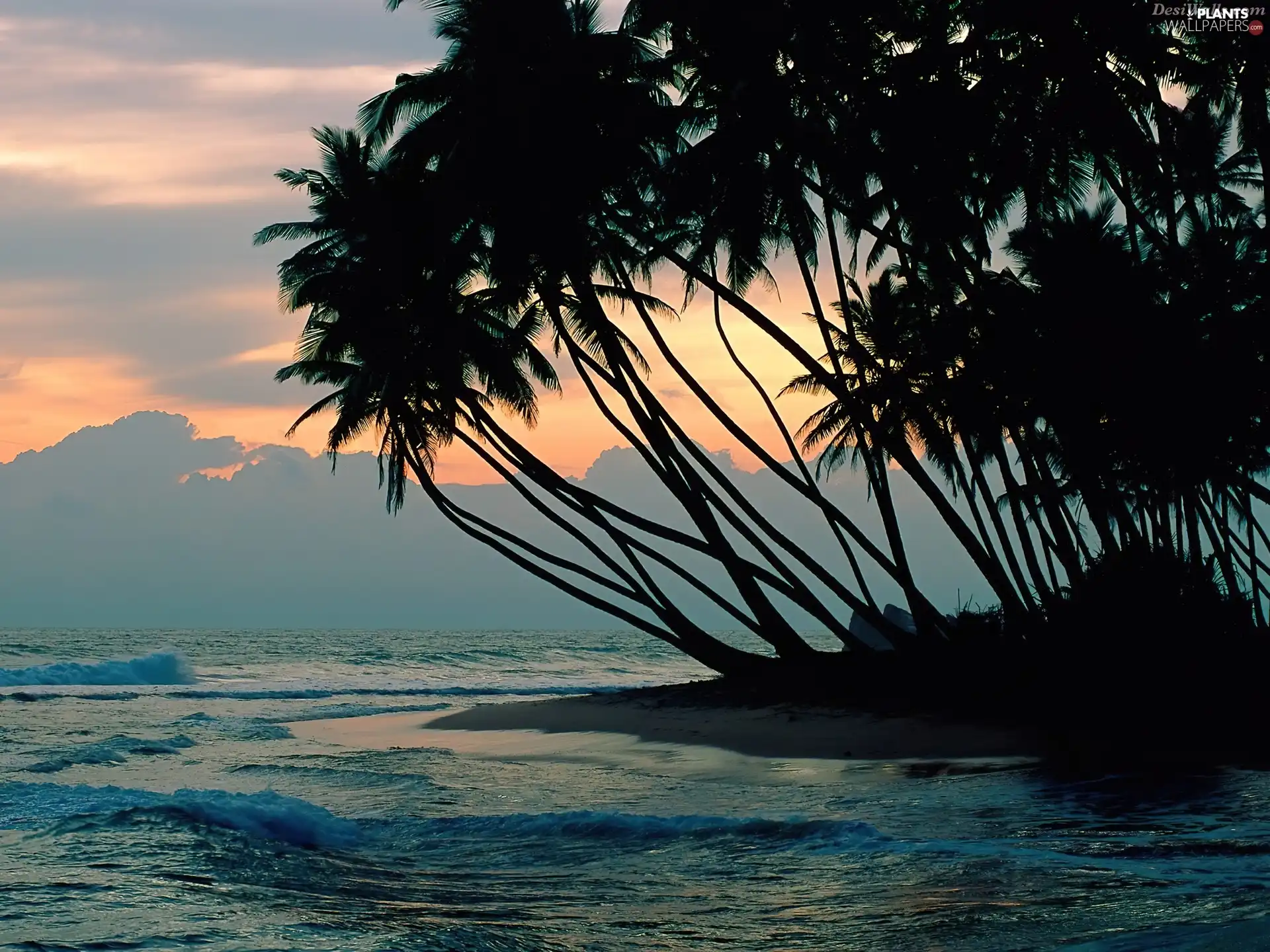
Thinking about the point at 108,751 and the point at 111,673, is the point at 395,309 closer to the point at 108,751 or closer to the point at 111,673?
the point at 108,751

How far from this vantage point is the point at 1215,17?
51.4ft

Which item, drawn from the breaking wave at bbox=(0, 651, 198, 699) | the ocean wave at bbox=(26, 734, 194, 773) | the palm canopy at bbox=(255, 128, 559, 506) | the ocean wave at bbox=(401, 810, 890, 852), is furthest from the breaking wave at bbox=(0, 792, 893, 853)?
the breaking wave at bbox=(0, 651, 198, 699)

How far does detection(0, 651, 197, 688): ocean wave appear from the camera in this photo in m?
35.1

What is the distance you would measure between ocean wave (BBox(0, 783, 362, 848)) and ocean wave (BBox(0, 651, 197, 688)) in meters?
27.6

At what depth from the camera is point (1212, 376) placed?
1669 centimetres

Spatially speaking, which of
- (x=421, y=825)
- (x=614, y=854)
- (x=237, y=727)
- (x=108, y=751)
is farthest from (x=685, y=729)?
(x=614, y=854)

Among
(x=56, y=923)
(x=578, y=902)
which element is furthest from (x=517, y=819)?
(x=56, y=923)

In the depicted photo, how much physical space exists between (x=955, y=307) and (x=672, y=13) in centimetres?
613

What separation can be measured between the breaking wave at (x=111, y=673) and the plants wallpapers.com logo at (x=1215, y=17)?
31249mm

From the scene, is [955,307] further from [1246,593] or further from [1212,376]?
[1246,593]

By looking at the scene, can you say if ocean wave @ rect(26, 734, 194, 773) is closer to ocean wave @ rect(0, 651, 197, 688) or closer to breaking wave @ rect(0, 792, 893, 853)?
breaking wave @ rect(0, 792, 893, 853)

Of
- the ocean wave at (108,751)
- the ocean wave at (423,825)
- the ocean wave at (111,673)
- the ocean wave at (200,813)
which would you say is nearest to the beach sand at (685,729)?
the ocean wave at (108,751)

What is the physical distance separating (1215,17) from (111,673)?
34.7 metres

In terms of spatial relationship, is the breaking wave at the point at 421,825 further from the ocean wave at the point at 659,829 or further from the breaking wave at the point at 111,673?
the breaking wave at the point at 111,673
